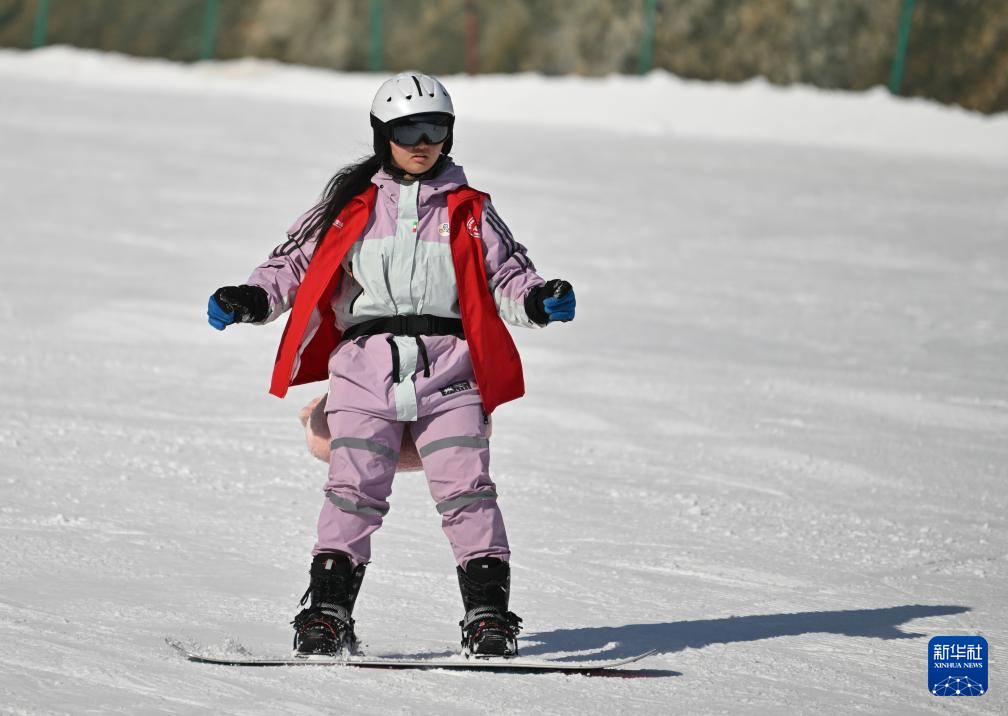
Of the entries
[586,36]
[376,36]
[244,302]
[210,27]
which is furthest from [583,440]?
[210,27]

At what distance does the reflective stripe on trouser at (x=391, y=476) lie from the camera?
14.0ft

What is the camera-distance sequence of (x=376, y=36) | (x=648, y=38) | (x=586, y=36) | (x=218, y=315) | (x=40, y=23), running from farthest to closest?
(x=40, y=23) → (x=376, y=36) → (x=586, y=36) → (x=648, y=38) → (x=218, y=315)

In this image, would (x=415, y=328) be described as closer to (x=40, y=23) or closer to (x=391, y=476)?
(x=391, y=476)

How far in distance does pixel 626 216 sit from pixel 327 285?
10.7 metres

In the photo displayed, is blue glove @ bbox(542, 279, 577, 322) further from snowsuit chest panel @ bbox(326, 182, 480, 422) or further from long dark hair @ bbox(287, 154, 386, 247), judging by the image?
long dark hair @ bbox(287, 154, 386, 247)

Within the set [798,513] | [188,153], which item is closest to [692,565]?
[798,513]

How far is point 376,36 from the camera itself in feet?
72.3

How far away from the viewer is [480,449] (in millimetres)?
4332

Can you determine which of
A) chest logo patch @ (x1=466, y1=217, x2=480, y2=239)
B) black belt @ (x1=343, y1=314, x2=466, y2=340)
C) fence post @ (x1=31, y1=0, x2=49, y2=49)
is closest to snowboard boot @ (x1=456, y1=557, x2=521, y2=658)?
black belt @ (x1=343, y1=314, x2=466, y2=340)

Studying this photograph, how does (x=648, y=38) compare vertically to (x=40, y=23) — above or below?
below

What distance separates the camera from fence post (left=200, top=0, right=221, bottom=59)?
2267 centimetres

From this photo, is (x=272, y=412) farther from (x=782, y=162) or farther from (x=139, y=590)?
(x=782, y=162)

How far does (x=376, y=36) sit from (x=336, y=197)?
1805cm

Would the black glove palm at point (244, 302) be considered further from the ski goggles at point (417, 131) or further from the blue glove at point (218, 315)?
the ski goggles at point (417, 131)
